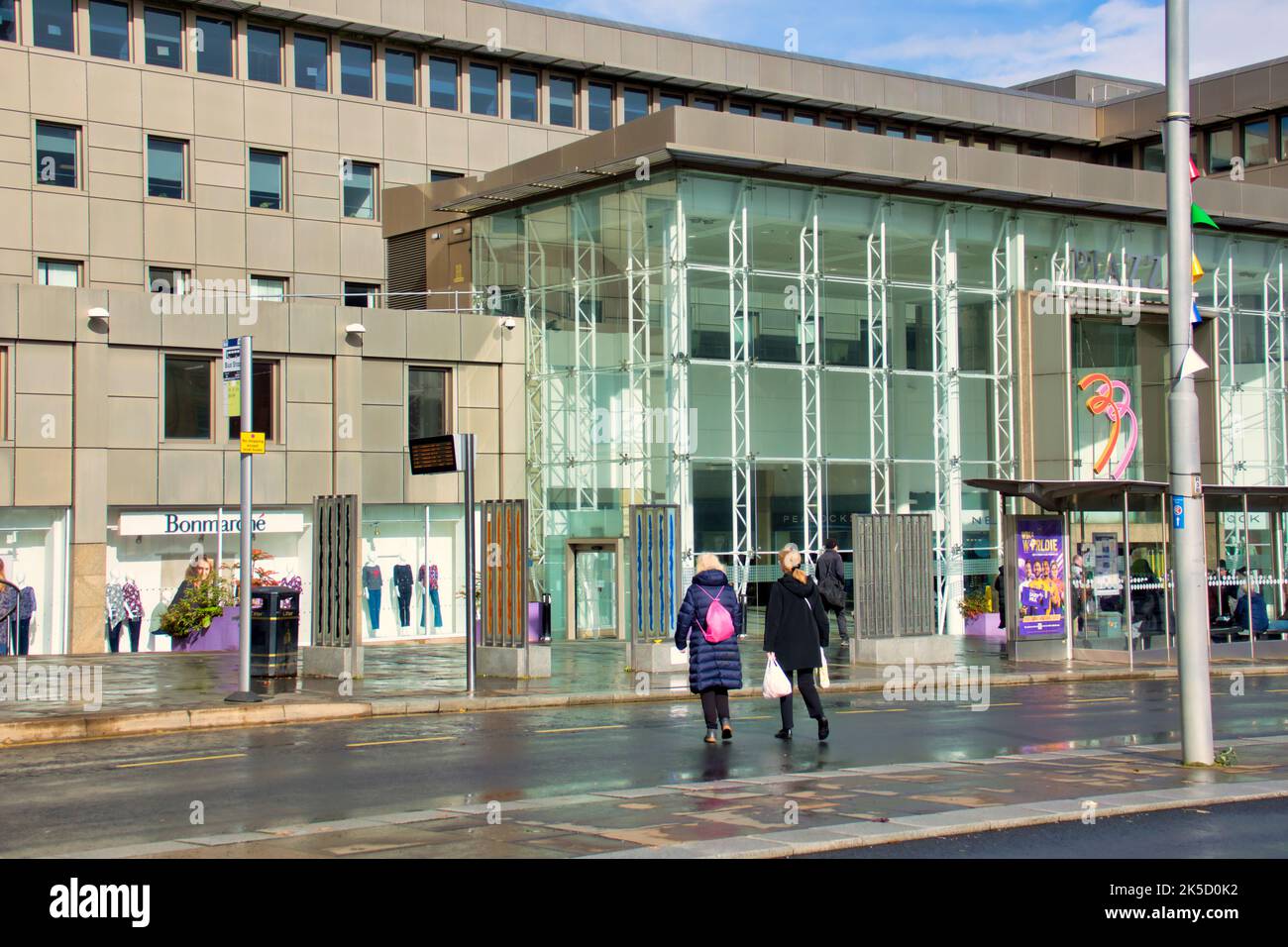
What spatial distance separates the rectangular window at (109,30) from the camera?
3688 cm

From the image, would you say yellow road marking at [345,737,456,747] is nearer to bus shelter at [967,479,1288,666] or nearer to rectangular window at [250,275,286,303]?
bus shelter at [967,479,1288,666]

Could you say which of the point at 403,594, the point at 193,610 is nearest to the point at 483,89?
the point at 403,594

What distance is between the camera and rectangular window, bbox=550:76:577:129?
43.4m

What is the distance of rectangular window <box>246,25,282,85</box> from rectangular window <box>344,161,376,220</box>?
2922 millimetres

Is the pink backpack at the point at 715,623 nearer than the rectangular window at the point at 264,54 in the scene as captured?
Yes

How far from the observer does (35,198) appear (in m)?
36.0

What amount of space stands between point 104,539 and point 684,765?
1986 centimetres

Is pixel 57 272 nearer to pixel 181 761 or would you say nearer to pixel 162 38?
pixel 162 38

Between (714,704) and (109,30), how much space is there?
2914cm

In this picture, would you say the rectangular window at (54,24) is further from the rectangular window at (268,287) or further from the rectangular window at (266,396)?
the rectangular window at (266,396)

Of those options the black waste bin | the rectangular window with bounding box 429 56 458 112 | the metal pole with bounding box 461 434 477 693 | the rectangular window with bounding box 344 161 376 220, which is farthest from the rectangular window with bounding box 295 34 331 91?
the metal pole with bounding box 461 434 477 693

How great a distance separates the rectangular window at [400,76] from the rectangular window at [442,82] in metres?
0.51

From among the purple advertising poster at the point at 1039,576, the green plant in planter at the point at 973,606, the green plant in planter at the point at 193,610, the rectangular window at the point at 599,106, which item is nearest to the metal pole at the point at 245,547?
the green plant in planter at the point at 193,610

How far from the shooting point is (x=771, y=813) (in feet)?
33.5
